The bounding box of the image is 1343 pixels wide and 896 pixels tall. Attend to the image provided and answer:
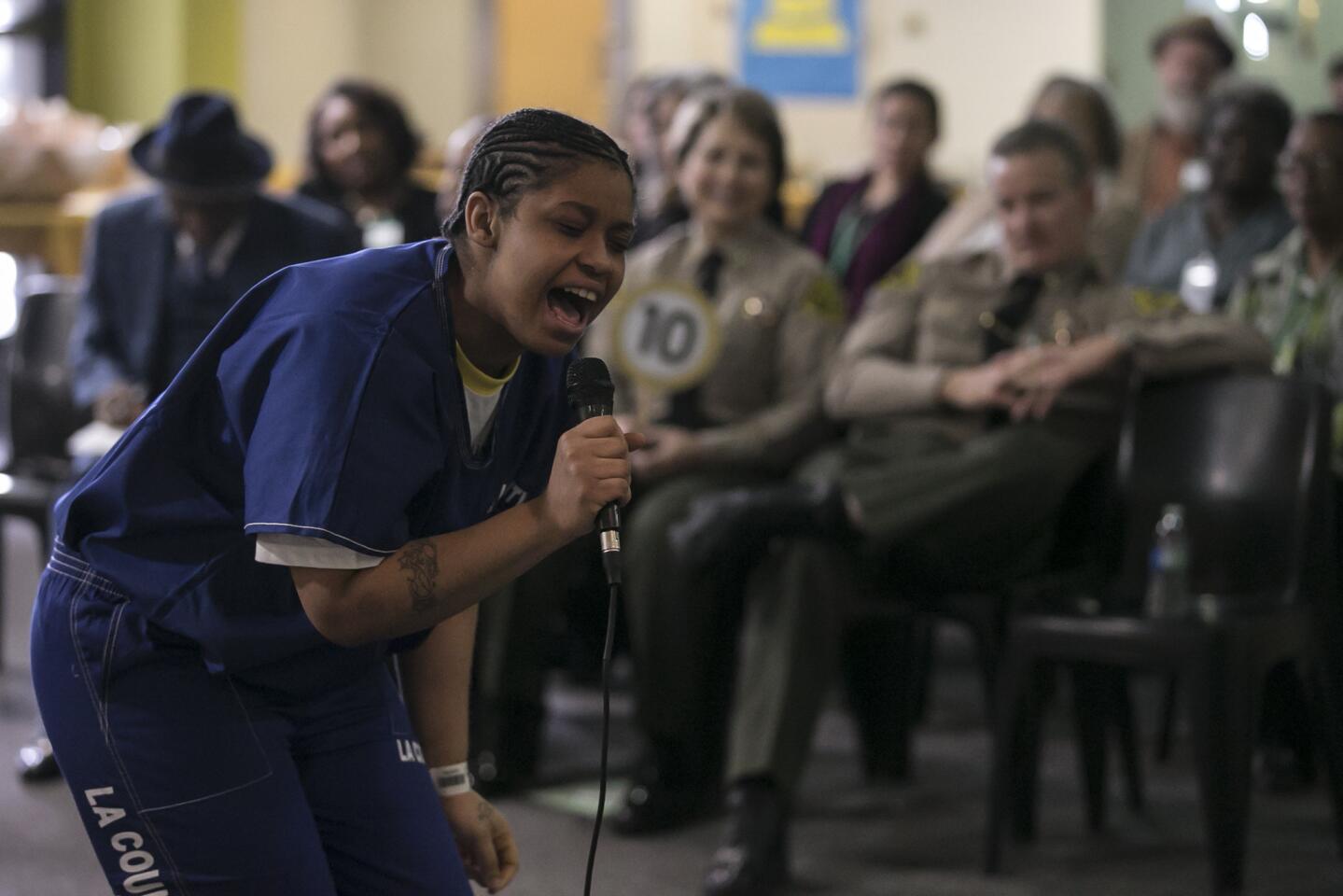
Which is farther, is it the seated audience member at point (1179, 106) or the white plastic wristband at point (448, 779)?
the seated audience member at point (1179, 106)

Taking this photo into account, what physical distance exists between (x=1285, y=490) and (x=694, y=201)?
1254 millimetres

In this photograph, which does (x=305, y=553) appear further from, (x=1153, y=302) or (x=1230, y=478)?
(x=1153, y=302)

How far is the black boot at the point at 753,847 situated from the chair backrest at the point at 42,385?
213 cm

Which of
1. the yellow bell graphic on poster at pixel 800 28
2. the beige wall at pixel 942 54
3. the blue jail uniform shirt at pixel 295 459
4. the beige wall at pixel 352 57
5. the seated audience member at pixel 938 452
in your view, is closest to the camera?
the blue jail uniform shirt at pixel 295 459

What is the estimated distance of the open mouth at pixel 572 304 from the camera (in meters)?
1.27

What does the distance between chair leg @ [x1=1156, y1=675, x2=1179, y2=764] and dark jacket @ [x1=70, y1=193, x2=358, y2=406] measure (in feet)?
6.09

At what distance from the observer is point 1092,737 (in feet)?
9.59

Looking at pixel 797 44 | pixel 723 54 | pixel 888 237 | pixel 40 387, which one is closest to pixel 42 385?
pixel 40 387

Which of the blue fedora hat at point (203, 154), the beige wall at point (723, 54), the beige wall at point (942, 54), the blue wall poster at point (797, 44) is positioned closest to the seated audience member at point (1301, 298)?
the blue fedora hat at point (203, 154)

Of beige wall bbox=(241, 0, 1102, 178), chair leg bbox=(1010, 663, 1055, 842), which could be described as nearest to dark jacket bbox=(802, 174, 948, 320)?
chair leg bbox=(1010, 663, 1055, 842)

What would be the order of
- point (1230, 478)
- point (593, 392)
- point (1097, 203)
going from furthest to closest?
point (1097, 203) → point (1230, 478) → point (593, 392)

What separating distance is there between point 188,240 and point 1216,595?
6.81 ft

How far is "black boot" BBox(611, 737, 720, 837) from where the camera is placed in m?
2.94

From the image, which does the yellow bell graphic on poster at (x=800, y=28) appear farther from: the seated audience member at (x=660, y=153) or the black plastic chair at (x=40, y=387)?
the black plastic chair at (x=40, y=387)
